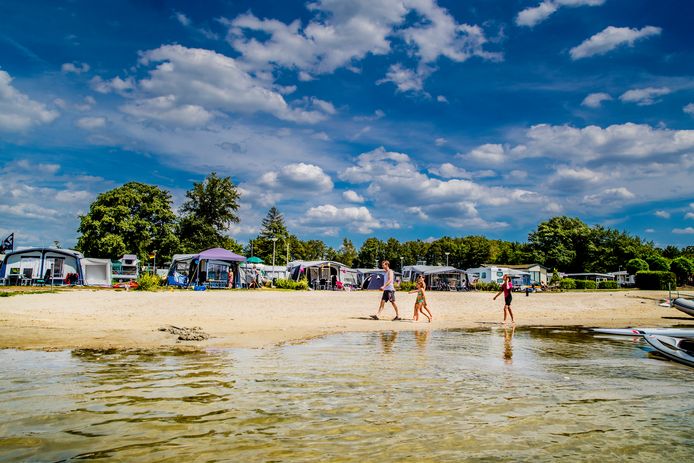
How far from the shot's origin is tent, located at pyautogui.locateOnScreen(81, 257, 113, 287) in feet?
119

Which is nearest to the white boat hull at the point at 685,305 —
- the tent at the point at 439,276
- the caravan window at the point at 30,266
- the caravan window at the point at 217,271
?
the tent at the point at 439,276

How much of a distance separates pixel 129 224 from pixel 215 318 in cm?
3976

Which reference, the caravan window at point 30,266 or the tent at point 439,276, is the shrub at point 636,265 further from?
the caravan window at point 30,266

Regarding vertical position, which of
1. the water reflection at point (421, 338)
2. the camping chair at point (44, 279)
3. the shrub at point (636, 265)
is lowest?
the water reflection at point (421, 338)

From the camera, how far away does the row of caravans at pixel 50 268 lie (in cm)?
3200

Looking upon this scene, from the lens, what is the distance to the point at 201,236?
62.3 m

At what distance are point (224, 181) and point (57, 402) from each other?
2476 inches

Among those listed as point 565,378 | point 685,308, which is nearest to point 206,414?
point 565,378

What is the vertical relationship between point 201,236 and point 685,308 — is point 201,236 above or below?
above

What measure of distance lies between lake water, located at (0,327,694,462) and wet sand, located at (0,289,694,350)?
6.09 feet

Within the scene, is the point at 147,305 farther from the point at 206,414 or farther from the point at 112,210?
the point at 112,210

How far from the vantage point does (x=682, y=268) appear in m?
63.8

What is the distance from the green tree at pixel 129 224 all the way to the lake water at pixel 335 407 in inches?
1747

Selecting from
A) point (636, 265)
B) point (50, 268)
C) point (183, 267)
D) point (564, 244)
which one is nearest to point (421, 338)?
point (183, 267)
